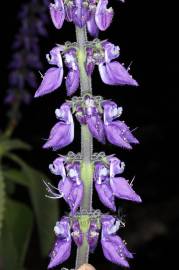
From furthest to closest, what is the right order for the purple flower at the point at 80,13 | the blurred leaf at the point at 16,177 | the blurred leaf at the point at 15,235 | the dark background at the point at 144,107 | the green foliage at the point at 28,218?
the dark background at the point at 144,107 < the blurred leaf at the point at 16,177 < the green foliage at the point at 28,218 < the blurred leaf at the point at 15,235 < the purple flower at the point at 80,13

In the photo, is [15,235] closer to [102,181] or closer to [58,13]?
[102,181]

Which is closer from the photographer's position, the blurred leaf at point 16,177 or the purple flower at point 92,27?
the purple flower at point 92,27

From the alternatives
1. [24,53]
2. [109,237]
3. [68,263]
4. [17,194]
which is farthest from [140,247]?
[109,237]

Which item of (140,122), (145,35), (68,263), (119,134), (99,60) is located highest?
(145,35)

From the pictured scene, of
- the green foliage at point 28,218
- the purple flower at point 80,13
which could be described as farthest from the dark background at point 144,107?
the purple flower at point 80,13

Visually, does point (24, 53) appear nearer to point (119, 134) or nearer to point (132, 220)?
point (132, 220)

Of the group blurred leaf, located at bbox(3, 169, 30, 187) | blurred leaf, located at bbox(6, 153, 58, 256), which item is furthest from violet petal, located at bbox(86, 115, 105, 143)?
blurred leaf, located at bbox(3, 169, 30, 187)

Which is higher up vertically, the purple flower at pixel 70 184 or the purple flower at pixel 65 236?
the purple flower at pixel 70 184

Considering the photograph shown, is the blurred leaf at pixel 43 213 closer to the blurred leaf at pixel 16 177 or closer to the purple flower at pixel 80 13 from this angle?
the blurred leaf at pixel 16 177
